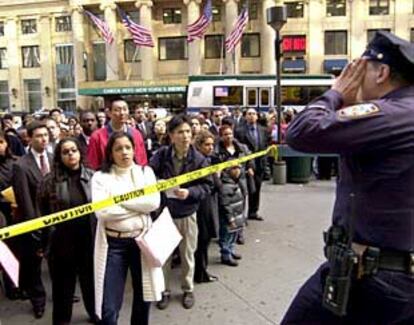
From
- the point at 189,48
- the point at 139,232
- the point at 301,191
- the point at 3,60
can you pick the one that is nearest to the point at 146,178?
the point at 139,232

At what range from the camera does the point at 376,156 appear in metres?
2.17

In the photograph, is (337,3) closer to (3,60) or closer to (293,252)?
(3,60)

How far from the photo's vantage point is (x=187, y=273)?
16.8ft

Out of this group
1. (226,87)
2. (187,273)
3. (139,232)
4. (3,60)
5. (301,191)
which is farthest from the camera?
(3,60)

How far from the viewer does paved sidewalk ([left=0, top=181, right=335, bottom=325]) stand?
4.76 meters

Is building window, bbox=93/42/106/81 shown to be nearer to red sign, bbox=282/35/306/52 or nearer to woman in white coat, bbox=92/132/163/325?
red sign, bbox=282/35/306/52

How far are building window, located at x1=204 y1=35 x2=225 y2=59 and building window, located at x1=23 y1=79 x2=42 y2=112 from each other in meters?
18.8

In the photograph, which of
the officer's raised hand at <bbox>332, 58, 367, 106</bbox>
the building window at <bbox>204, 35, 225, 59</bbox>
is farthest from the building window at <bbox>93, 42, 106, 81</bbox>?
the officer's raised hand at <bbox>332, 58, 367, 106</bbox>

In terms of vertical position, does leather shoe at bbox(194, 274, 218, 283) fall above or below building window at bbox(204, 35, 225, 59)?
below

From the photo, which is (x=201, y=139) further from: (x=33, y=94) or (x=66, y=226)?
(x=33, y=94)

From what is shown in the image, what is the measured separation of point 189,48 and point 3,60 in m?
22.7

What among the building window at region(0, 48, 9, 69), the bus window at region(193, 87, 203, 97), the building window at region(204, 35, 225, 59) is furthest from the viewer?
the building window at region(0, 48, 9, 69)

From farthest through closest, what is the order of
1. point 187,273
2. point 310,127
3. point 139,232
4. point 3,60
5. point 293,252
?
point 3,60 → point 293,252 → point 187,273 → point 139,232 → point 310,127

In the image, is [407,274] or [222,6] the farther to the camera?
[222,6]
